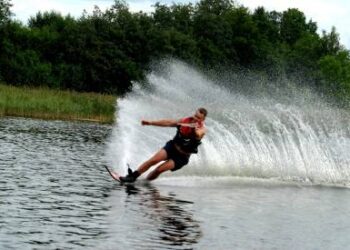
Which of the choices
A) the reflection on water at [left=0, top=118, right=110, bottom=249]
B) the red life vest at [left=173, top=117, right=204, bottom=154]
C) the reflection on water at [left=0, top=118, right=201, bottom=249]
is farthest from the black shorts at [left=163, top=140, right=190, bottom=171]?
the reflection on water at [left=0, top=118, right=110, bottom=249]

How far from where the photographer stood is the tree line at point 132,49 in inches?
2655

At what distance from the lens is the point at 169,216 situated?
43.2 ft

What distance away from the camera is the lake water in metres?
11.2

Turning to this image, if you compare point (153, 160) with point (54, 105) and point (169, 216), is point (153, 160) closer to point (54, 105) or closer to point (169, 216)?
point (169, 216)

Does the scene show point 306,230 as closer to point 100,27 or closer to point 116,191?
point 116,191

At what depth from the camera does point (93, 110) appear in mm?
45594

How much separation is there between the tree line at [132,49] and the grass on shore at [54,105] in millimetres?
19246

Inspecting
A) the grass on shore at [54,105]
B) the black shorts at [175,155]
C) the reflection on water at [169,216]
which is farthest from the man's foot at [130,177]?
the grass on shore at [54,105]

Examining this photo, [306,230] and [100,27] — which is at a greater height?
[100,27]

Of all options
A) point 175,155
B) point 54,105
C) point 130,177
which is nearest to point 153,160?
point 175,155

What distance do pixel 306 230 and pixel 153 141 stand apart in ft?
36.7

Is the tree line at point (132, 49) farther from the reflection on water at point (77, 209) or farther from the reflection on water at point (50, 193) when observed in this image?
the reflection on water at point (77, 209)

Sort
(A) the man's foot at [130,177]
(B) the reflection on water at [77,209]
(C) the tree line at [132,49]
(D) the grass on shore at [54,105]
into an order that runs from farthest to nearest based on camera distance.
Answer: (C) the tree line at [132,49], (D) the grass on shore at [54,105], (A) the man's foot at [130,177], (B) the reflection on water at [77,209]

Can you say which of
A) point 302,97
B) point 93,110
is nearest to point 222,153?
point 93,110
